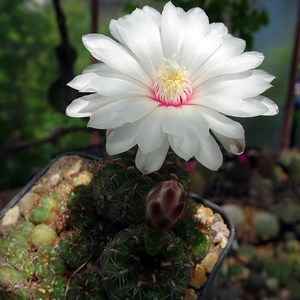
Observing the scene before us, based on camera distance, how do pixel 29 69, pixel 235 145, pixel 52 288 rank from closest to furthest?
1. pixel 235 145
2. pixel 52 288
3. pixel 29 69

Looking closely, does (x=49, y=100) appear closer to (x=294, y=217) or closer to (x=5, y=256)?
(x=5, y=256)

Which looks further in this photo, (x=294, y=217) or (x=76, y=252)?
(x=294, y=217)

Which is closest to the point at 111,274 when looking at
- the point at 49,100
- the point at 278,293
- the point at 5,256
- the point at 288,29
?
the point at 5,256

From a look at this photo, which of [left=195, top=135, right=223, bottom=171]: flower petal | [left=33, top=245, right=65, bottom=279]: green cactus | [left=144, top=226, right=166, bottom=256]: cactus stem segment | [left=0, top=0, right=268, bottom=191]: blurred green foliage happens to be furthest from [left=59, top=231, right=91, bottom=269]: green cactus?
[left=0, top=0, right=268, bottom=191]: blurred green foliage

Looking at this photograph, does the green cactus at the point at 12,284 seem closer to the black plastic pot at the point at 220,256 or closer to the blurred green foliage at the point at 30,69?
the black plastic pot at the point at 220,256

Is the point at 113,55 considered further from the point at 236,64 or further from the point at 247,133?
the point at 247,133

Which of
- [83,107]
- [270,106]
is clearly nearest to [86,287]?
[83,107]
